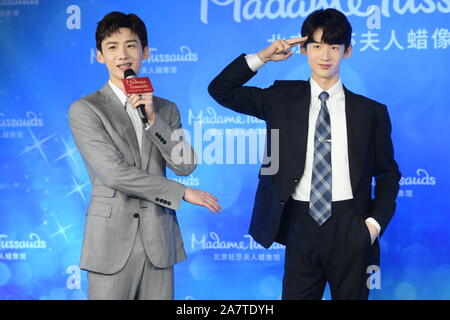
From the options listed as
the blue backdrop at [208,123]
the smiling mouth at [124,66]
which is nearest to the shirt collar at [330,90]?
the smiling mouth at [124,66]

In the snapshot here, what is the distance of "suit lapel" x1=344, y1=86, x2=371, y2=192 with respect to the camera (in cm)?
257

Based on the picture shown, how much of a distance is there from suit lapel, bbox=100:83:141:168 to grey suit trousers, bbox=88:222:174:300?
32cm

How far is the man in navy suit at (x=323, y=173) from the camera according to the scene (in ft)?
8.41

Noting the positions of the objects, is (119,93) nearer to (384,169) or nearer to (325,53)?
(325,53)

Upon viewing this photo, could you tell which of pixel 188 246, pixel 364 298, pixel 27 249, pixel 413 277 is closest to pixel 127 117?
pixel 364 298

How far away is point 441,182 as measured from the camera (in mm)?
3986

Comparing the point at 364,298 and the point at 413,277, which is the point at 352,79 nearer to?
the point at 413,277

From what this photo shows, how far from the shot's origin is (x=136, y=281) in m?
2.40

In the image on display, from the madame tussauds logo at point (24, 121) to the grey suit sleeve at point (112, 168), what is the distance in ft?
6.10

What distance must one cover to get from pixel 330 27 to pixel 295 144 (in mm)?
499

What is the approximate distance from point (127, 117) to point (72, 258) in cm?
201

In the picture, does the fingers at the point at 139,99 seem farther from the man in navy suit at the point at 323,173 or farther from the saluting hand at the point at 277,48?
the saluting hand at the point at 277,48

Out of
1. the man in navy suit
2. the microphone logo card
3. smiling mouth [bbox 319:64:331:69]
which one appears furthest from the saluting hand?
the microphone logo card

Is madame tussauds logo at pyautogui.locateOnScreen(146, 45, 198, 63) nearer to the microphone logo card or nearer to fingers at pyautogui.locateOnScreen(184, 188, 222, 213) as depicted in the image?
the microphone logo card
